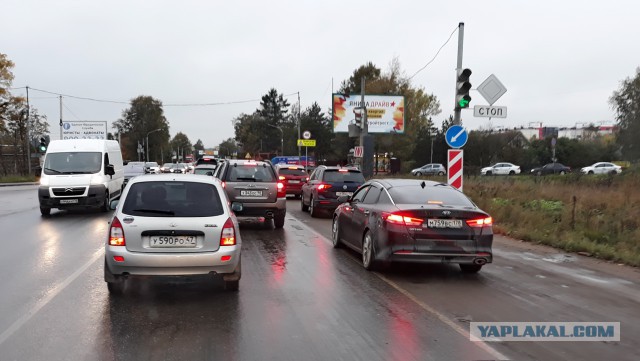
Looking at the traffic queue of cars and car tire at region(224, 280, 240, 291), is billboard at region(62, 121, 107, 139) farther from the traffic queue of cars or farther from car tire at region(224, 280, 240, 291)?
car tire at region(224, 280, 240, 291)

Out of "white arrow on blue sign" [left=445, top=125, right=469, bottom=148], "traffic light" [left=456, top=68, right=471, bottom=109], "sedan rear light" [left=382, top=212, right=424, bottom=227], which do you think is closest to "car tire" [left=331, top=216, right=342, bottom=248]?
"sedan rear light" [left=382, top=212, right=424, bottom=227]

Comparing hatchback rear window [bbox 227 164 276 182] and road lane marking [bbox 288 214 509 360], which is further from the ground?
hatchback rear window [bbox 227 164 276 182]

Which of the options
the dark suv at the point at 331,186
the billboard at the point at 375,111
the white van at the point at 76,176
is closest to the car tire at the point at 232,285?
the dark suv at the point at 331,186

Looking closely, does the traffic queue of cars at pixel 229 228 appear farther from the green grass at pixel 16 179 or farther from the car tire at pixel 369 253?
the green grass at pixel 16 179

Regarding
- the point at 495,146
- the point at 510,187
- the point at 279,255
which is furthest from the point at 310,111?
the point at 279,255

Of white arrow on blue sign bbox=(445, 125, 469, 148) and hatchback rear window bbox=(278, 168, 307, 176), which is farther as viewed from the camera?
hatchback rear window bbox=(278, 168, 307, 176)

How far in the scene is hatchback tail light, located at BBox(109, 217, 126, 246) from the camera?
221 inches

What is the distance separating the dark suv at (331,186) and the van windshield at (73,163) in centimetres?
702

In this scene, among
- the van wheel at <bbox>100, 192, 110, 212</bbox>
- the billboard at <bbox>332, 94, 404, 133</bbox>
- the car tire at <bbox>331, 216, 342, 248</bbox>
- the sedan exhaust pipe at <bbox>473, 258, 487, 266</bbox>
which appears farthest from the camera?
the billboard at <bbox>332, 94, 404, 133</bbox>

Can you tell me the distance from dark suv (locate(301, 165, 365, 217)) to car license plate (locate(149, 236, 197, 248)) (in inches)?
376

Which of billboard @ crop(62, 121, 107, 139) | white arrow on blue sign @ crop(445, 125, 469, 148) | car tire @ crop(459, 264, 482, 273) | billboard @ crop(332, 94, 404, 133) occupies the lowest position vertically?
car tire @ crop(459, 264, 482, 273)

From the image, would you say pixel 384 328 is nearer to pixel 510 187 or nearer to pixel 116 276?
pixel 116 276

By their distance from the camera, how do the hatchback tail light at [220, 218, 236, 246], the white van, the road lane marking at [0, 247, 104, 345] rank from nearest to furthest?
1. the road lane marking at [0, 247, 104, 345]
2. the hatchback tail light at [220, 218, 236, 246]
3. the white van

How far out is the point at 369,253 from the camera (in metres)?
7.66
